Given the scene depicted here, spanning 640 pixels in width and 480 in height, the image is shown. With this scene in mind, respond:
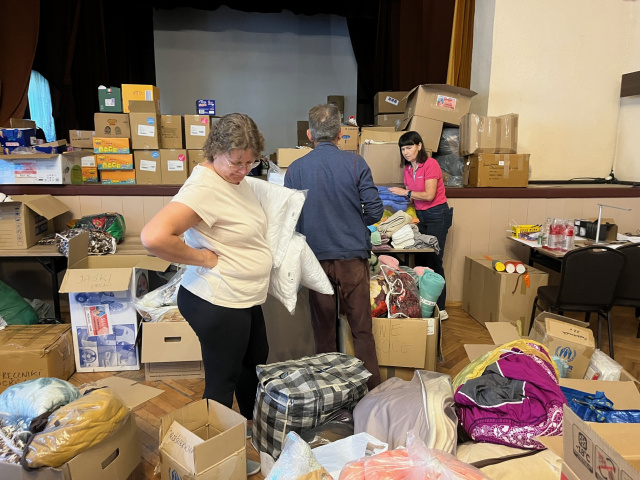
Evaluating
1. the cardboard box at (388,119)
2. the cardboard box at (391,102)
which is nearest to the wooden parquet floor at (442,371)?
the cardboard box at (388,119)

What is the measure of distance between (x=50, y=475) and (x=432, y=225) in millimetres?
2754

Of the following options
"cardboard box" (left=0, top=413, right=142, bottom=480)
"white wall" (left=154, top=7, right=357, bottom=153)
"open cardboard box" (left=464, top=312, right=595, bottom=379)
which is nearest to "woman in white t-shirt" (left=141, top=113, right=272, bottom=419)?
"cardboard box" (left=0, top=413, right=142, bottom=480)

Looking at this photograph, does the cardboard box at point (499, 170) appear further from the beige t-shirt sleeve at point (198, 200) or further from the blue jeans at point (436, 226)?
the beige t-shirt sleeve at point (198, 200)

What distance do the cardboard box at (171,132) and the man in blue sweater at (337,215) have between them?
175 centimetres

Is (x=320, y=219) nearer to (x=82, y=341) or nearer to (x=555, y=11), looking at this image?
(x=82, y=341)

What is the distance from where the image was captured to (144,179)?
363cm

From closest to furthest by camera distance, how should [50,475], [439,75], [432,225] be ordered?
[50,475] < [432,225] < [439,75]

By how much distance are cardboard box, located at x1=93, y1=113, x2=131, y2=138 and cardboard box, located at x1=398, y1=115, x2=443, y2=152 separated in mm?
2272

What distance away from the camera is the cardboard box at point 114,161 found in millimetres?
3551

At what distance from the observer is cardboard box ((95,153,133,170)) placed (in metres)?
3.55

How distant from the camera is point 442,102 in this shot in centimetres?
395

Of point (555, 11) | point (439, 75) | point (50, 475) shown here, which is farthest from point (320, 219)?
point (439, 75)

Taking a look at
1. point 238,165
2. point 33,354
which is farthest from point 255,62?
point 238,165

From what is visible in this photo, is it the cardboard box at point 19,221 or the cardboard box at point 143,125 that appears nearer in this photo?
the cardboard box at point 19,221
